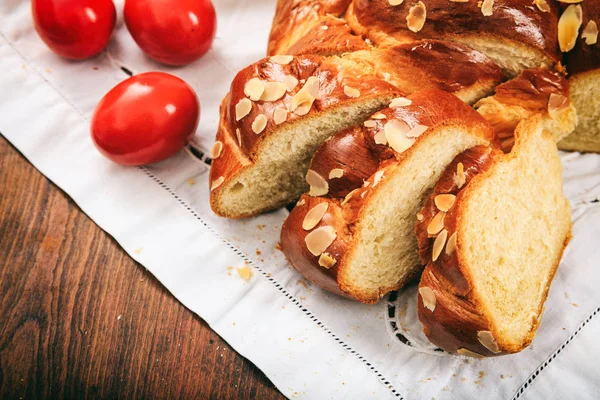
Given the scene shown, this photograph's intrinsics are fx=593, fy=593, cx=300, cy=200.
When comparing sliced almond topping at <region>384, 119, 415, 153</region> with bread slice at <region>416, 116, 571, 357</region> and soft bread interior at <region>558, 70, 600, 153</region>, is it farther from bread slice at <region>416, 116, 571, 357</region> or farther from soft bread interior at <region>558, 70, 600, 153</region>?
soft bread interior at <region>558, 70, 600, 153</region>

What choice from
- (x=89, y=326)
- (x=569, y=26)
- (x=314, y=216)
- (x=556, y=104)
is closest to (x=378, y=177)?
(x=314, y=216)

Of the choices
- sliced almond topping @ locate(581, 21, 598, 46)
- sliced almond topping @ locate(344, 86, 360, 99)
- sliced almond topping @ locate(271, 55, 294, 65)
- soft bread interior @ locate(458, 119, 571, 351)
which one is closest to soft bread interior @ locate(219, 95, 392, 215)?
sliced almond topping @ locate(344, 86, 360, 99)

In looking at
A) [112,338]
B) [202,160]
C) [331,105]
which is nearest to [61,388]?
[112,338]

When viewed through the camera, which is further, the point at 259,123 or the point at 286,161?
the point at 286,161

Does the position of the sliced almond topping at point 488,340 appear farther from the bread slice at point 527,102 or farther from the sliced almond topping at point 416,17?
the sliced almond topping at point 416,17

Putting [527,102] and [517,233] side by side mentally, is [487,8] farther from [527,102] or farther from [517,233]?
[517,233]

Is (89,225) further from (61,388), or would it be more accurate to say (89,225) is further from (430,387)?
(430,387)
